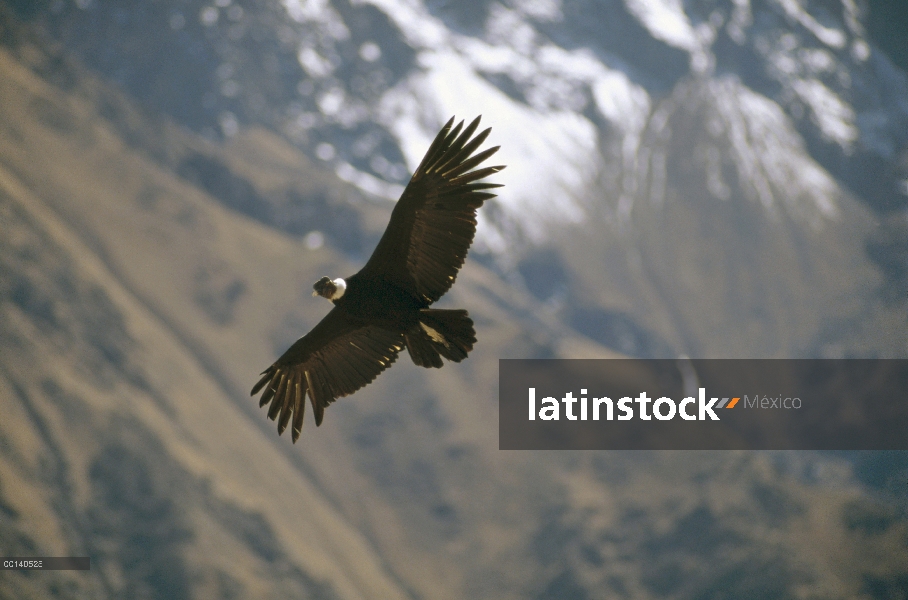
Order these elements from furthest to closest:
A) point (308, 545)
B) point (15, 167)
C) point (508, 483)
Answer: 1. point (15, 167)
2. point (508, 483)
3. point (308, 545)

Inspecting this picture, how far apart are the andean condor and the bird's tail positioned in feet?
0.06

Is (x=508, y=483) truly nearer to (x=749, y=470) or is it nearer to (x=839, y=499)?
(x=749, y=470)

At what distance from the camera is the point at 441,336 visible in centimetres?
1552

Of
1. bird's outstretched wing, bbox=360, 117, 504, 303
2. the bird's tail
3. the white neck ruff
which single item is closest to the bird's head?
the white neck ruff

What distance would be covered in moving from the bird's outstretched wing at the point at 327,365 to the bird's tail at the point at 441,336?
1.53 metres

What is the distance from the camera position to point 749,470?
15900cm

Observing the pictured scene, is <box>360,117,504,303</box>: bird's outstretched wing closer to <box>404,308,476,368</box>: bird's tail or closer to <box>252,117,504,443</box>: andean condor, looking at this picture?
<box>252,117,504,443</box>: andean condor

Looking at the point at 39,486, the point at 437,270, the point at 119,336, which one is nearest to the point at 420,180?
the point at 437,270

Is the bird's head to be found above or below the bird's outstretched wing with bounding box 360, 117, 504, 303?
below

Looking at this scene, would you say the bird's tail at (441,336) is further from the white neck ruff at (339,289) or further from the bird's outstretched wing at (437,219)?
the white neck ruff at (339,289)

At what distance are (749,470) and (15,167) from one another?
476ft

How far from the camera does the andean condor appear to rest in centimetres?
1476

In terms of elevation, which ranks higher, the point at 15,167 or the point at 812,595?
the point at 15,167

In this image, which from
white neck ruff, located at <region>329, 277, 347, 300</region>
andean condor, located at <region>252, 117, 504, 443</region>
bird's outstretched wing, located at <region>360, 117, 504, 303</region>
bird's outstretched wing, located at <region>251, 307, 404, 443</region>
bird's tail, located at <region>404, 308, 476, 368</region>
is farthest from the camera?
bird's outstretched wing, located at <region>251, 307, 404, 443</region>
